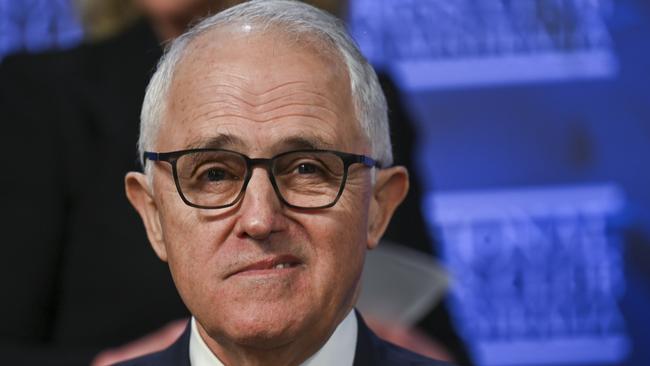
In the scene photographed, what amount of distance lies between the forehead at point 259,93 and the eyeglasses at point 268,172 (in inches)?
0.7

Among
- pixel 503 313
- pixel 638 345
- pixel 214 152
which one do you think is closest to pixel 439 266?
pixel 503 313

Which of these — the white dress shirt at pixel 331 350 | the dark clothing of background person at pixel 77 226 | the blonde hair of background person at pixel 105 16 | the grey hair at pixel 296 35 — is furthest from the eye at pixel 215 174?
the blonde hair of background person at pixel 105 16

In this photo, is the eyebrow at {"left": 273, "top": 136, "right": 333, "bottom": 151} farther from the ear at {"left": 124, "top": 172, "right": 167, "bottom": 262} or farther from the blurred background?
the blurred background

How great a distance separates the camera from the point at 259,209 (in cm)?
139

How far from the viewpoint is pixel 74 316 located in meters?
2.20

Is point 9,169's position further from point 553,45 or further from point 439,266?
point 553,45

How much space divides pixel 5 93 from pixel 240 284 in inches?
42.8

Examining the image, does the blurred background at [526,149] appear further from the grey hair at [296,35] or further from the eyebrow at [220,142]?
the eyebrow at [220,142]

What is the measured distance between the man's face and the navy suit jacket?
0.06m

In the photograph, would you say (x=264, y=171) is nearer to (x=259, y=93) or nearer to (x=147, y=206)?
(x=259, y=93)

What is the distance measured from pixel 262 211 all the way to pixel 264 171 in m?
0.05

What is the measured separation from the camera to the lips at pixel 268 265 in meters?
1.40

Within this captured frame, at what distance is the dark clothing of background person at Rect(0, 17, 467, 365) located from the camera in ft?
7.08

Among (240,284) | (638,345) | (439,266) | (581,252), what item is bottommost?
(638,345)
